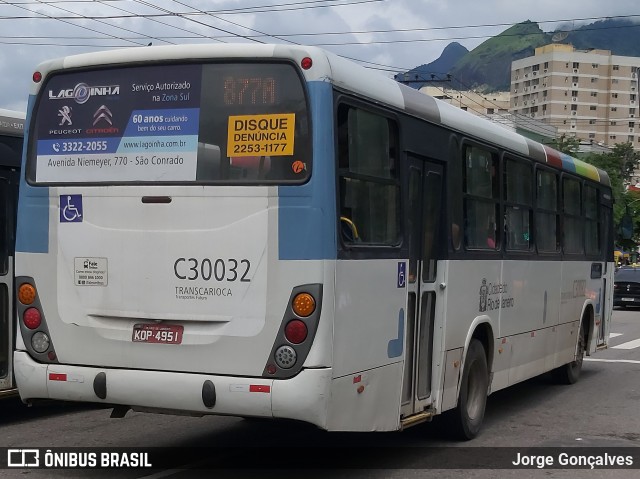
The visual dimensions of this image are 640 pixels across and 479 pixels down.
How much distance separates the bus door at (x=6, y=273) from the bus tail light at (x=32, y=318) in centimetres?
215

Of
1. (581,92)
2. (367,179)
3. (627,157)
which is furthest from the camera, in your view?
(581,92)

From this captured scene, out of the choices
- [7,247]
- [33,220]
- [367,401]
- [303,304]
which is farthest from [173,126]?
[7,247]

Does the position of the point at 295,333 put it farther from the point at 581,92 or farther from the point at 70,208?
the point at 581,92

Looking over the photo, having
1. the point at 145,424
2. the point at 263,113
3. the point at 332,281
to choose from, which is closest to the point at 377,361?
the point at 332,281

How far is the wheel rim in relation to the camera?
29.9ft

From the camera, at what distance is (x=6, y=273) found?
912cm

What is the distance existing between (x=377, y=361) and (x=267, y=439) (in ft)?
Result: 7.28

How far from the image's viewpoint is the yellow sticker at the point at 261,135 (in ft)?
21.1

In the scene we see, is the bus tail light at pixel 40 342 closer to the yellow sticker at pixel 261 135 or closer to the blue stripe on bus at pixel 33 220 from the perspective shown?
the blue stripe on bus at pixel 33 220

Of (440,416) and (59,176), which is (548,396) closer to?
(440,416)

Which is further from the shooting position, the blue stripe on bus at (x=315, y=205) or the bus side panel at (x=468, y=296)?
the bus side panel at (x=468, y=296)

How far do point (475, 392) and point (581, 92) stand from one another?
560ft

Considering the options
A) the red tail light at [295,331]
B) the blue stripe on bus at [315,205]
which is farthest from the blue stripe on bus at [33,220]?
the red tail light at [295,331]

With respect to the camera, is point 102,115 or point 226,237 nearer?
point 226,237
